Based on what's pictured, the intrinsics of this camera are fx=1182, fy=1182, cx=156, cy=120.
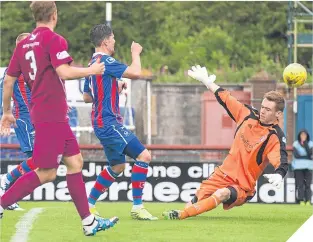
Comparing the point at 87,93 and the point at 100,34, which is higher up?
Result: the point at 100,34

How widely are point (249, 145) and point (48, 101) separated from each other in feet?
11.1

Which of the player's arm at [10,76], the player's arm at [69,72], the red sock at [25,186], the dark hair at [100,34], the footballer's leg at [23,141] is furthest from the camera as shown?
the footballer's leg at [23,141]

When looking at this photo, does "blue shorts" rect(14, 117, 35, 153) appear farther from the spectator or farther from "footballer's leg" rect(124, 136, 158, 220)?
the spectator

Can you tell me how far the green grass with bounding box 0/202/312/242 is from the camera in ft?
35.2

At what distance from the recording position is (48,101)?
33.4 ft

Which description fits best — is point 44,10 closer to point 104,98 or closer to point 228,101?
point 104,98

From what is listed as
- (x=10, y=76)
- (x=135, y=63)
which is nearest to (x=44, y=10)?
(x=10, y=76)

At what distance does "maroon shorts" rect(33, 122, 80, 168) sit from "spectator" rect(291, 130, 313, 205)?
10.3 metres

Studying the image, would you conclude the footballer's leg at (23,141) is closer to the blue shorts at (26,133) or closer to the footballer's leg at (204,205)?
the blue shorts at (26,133)

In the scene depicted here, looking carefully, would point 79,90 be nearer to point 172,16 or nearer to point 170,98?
point 170,98

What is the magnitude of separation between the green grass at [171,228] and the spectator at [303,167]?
19.6 ft

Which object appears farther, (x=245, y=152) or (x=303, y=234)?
(x=245, y=152)

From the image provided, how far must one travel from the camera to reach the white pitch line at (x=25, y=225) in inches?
416

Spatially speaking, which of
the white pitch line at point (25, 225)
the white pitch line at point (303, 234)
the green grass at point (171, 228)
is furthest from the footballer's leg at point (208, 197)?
the white pitch line at point (25, 225)
